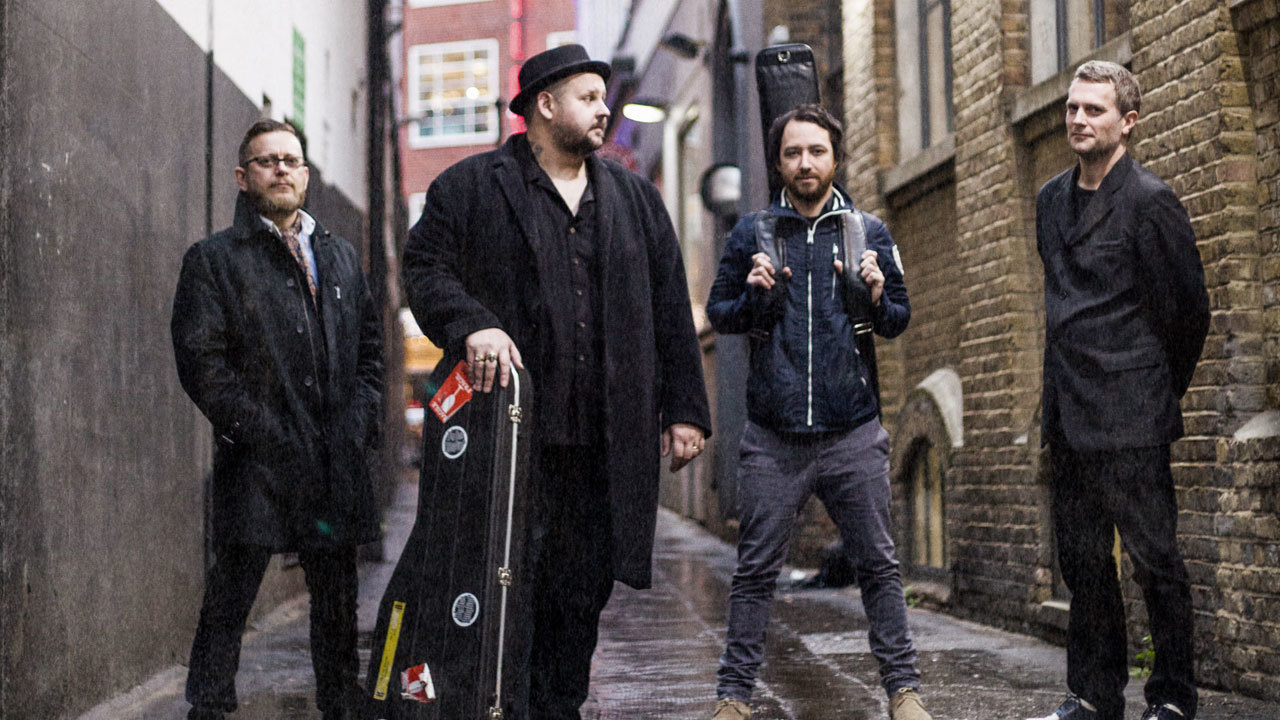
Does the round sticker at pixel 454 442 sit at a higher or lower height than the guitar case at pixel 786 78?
lower

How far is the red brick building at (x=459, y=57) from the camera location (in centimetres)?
4222

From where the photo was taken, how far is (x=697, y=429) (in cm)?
440

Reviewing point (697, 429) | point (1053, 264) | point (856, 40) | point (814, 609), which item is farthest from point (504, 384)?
point (856, 40)

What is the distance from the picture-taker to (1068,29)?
26.0 ft

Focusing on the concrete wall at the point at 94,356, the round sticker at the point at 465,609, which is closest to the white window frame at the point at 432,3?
the concrete wall at the point at 94,356

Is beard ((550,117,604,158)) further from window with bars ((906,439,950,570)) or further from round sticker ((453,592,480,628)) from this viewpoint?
window with bars ((906,439,950,570))

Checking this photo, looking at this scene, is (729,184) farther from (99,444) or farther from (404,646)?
(404,646)

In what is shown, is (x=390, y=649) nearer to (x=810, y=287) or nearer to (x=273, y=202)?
(x=273, y=202)

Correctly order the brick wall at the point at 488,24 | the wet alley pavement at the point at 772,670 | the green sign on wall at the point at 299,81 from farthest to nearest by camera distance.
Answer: the brick wall at the point at 488,24 < the green sign on wall at the point at 299,81 < the wet alley pavement at the point at 772,670

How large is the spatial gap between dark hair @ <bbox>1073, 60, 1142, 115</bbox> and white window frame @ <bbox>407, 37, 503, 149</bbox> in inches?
1450

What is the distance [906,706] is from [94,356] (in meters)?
3.07

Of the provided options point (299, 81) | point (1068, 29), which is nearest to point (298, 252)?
point (1068, 29)

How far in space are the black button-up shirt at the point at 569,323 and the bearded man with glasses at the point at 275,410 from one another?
3.50ft

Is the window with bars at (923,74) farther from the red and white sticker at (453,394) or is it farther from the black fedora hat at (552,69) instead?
the red and white sticker at (453,394)
